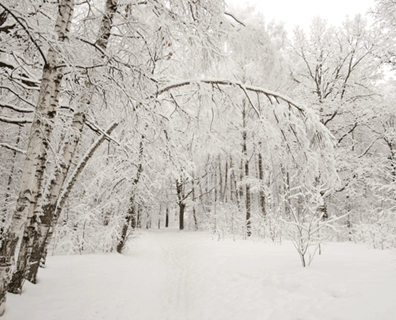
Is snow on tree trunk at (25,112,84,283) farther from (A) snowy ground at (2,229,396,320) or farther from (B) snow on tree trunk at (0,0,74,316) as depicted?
(B) snow on tree trunk at (0,0,74,316)

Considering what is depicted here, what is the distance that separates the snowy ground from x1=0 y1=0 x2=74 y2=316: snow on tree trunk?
0.89 m

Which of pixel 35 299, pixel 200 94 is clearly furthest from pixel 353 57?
pixel 35 299

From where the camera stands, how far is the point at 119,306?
405 centimetres

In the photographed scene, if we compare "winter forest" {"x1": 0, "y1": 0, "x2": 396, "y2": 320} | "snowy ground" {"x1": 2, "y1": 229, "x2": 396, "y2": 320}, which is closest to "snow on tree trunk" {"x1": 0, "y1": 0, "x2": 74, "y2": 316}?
"winter forest" {"x1": 0, "y1": 0, "x2": 396, "y2": 320}

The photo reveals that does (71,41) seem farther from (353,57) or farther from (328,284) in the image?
(353,57)

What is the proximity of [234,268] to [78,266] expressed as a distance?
400 cm

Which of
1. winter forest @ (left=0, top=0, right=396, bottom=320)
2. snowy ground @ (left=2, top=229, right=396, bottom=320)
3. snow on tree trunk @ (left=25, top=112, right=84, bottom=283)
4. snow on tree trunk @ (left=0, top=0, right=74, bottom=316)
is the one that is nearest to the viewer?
snow on tree trunk @ (left=0, top=0, right=74, bottom=316)

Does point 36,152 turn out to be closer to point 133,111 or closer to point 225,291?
point 133,111

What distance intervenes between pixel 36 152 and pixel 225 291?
4.22 m

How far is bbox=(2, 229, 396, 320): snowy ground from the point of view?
290 cm

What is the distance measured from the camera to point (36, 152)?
8.70ft

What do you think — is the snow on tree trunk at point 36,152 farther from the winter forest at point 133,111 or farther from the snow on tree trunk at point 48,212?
the snow on tree trunk at point 48,212

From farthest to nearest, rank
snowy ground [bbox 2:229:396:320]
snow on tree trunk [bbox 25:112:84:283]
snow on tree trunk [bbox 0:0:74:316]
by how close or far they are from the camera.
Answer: snow on tree trunk [bbox 25:112:84:283] → snowy ground [bbox 2:229:396:320] → snow on tree trunk [bbox 0:0:74:316]

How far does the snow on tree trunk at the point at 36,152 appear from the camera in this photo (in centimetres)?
255
